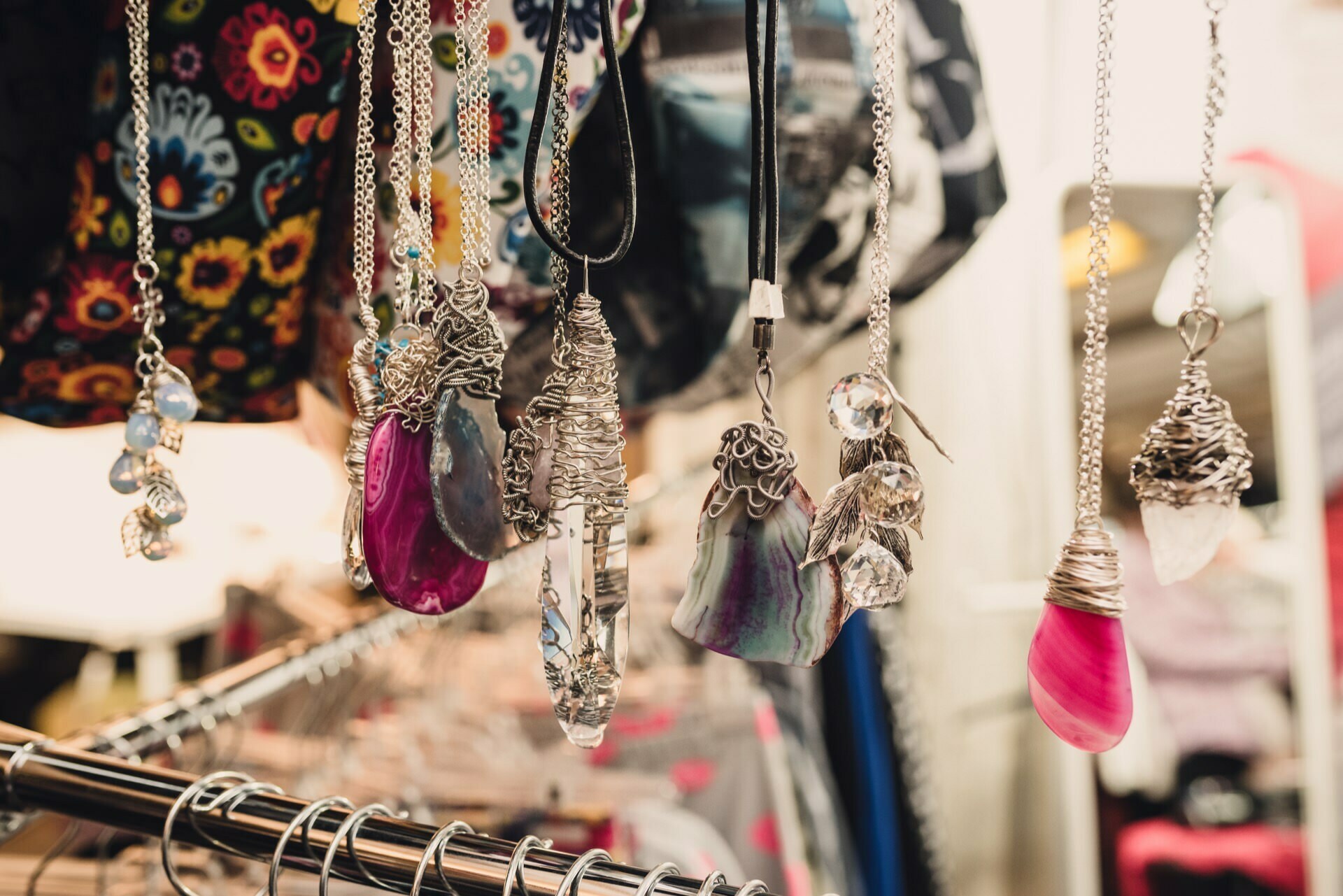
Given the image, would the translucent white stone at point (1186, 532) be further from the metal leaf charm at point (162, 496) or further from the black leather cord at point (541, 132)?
the metal leaf charm at point (162, 496)

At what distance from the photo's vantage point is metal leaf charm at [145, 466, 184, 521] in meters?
0.45

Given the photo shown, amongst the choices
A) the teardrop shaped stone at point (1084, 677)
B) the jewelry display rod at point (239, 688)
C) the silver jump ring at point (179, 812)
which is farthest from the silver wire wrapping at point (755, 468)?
the jewelry display rod at point (239, 688)

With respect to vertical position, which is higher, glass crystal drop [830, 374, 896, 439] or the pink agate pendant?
glass crystal drop [830, 374, 896, 439]

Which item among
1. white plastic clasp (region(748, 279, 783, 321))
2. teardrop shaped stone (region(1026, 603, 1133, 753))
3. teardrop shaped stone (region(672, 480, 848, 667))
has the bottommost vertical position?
teardrop shaped stone (region(1026, 603, 1133, 753))

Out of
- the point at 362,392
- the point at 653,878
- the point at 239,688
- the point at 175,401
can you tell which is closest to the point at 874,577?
the point at 653,878

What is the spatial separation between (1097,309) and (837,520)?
133mm

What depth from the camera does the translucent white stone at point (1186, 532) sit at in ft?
0.99

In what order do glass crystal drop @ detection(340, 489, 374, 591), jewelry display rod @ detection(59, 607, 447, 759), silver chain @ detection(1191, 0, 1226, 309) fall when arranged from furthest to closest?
jewelry display rod @ detection(59, 607, 447, 759), glass crystal drop @ detection(340, 489, 374, 591), silver chain @ detection(1191, 0, 1226, 309)

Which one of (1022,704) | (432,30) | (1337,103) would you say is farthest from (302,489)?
(1337,103)

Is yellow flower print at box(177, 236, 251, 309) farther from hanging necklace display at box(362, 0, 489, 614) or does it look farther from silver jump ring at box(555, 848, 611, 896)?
silver jump ring at box(555, 848, 611, 896)

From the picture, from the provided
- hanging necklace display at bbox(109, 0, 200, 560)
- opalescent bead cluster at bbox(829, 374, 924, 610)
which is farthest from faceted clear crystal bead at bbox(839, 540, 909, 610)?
hanging necklace display at bbox(109, 0, 200, 560)

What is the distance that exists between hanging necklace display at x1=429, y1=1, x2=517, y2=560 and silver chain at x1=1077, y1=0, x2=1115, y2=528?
0.71ft

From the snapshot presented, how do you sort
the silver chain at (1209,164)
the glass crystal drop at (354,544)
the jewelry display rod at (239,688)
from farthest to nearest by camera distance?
the jewelry display rod at (239,688) < the glass crystal drop at (354,544) < the silver chain at (1209,164)

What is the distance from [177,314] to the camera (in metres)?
0.49
